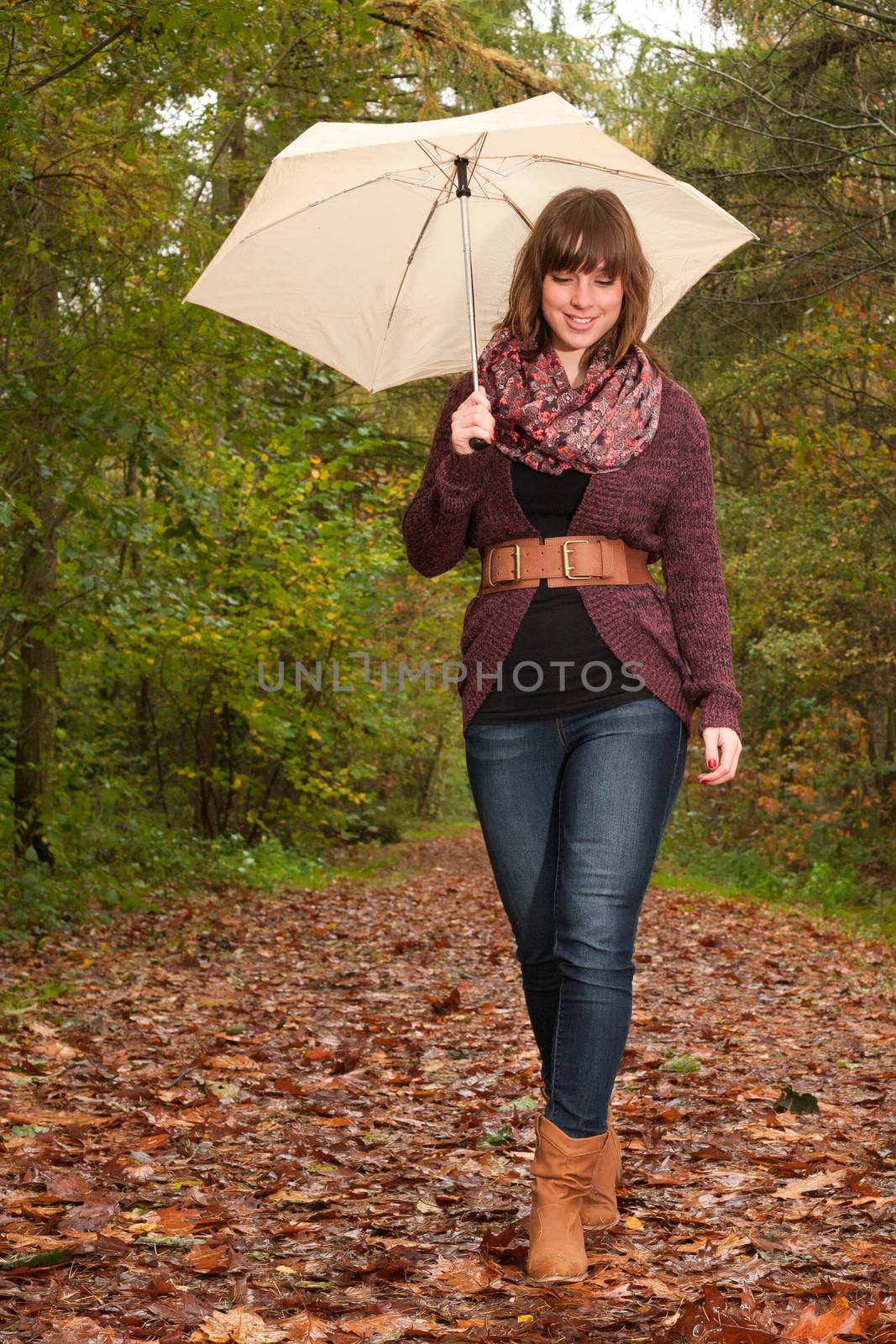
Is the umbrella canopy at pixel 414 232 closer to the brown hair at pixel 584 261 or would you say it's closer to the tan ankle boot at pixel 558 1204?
the brown hair at pixel 584 261

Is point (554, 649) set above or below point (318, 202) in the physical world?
below

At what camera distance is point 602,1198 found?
3.21 m

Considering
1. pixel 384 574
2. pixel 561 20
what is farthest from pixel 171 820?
pixel 561 20

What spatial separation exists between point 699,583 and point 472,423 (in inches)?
26.5

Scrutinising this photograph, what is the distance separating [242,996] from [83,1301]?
4483 mm

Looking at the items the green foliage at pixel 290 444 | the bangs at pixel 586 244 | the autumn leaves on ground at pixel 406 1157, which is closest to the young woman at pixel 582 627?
the bangs at pixel 586 244

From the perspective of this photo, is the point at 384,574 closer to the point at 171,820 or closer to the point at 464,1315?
the point at 171,820

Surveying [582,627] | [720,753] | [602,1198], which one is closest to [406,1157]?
[602,1198]

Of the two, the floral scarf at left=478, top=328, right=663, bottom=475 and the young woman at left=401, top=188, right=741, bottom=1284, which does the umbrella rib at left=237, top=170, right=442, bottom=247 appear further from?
the floral scarf at left=478, top=328, right=663, bottom=475

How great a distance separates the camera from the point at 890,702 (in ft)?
45.5

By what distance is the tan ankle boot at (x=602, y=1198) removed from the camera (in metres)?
3.20

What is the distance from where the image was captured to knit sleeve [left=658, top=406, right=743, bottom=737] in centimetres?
319

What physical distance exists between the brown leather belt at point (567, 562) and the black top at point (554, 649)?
3 centimetres

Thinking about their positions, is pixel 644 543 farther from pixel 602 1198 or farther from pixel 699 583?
pixel 602 1198
